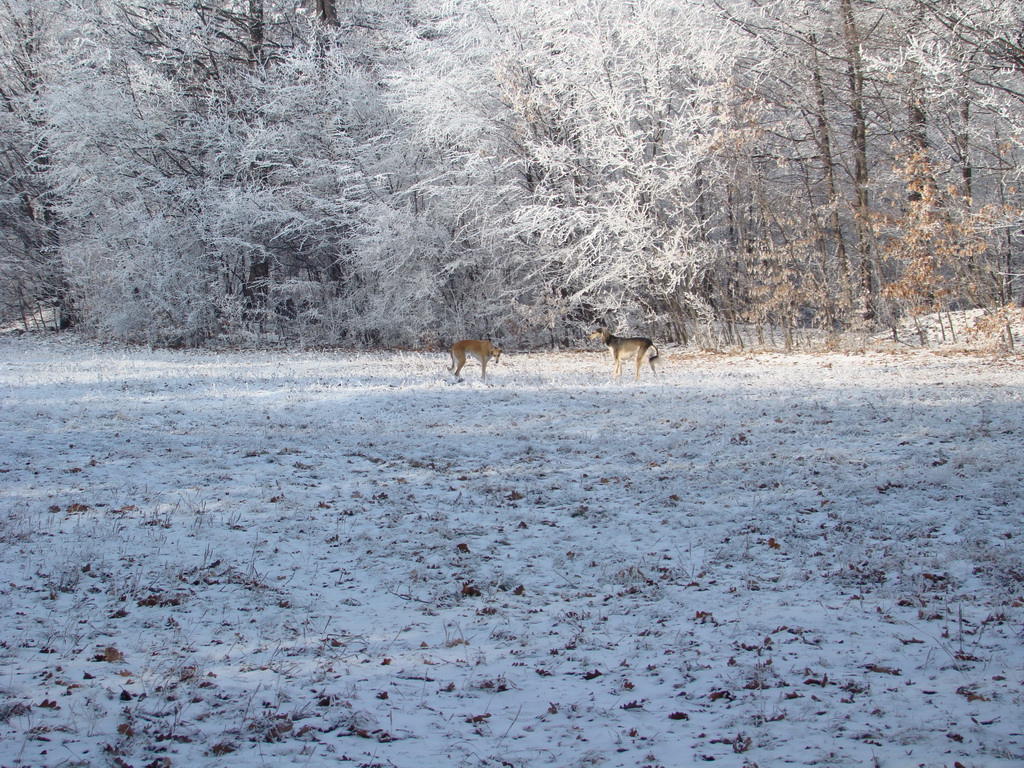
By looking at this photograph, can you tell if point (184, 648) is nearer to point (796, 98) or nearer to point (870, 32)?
point (870, 32)

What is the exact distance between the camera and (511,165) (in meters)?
24.6

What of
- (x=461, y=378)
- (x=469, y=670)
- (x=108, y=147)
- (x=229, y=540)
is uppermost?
(x=108, y=147)

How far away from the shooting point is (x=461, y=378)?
1558cm

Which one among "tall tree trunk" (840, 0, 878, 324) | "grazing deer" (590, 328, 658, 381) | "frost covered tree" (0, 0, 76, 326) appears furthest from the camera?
"frost covered tree" (0, 0, 76, 326)

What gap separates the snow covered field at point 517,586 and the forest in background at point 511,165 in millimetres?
9794

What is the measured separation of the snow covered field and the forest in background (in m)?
9.79

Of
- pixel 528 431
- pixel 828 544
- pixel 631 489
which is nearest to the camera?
pixel 828 544

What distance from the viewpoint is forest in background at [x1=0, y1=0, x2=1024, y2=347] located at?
19.5m

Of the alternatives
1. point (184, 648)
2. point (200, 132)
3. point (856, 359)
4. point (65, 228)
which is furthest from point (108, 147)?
point (184, 648)

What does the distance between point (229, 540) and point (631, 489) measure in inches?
155

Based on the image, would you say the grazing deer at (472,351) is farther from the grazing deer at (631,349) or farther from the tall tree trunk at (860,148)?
the tall tree trunk at (860,148)

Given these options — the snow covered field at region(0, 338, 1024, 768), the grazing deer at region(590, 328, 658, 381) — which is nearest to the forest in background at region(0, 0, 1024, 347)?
the grazing deer at region(590, 328, 658, 381)

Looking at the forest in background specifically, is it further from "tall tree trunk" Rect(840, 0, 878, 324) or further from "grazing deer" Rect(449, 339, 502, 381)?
"grazing deer" Rect(449, 339, 502, 381)

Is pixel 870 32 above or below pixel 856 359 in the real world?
above
